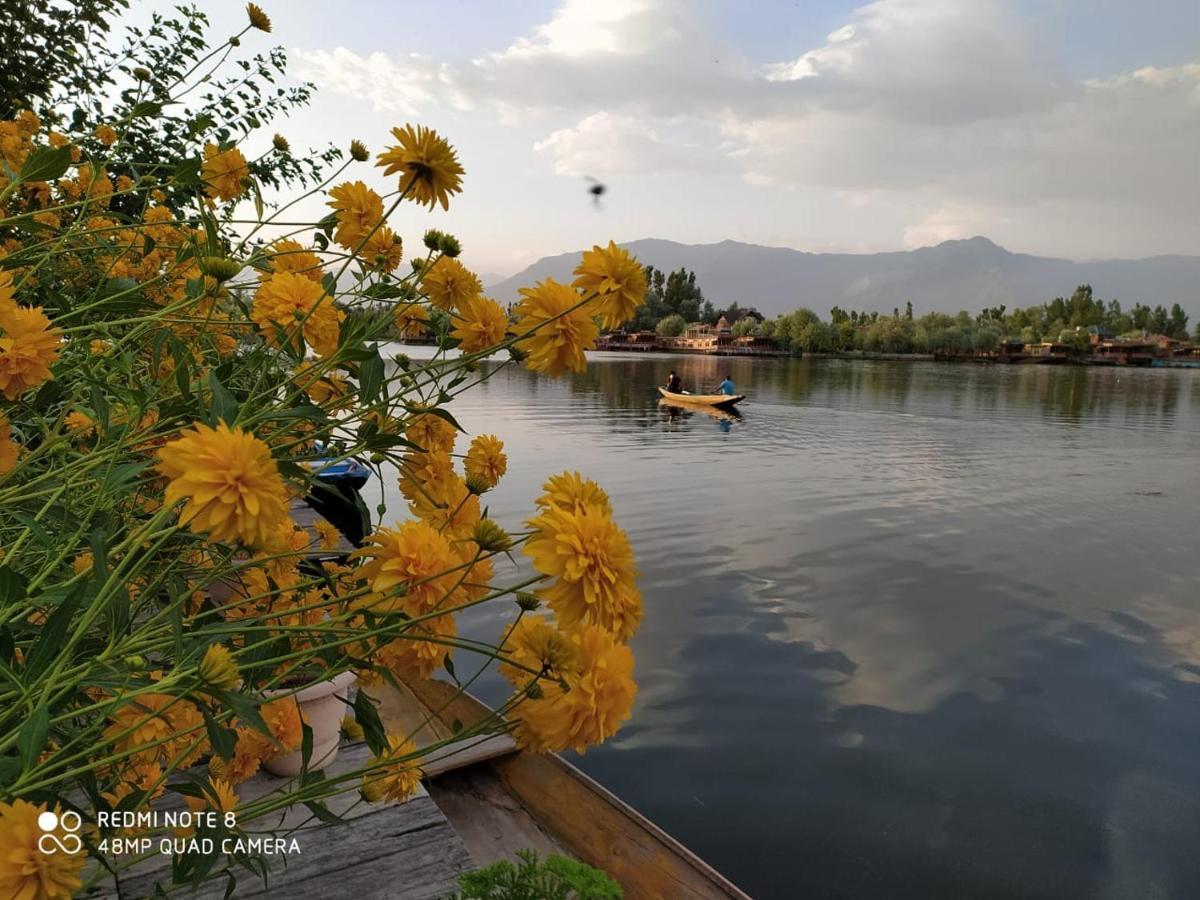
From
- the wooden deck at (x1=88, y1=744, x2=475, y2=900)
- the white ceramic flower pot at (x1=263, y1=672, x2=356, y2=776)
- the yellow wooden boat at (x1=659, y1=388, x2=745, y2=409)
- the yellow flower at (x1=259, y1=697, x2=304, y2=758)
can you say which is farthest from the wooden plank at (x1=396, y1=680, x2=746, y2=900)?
the yellow wooden boat at (x1=659, y1=388, x2=745, y2=409)

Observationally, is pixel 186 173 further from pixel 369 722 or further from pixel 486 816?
pixel 486 816

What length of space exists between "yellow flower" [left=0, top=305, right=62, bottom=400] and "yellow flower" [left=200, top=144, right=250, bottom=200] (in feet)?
3.10

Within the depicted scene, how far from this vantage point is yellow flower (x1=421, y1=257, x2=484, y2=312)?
4.26 ft

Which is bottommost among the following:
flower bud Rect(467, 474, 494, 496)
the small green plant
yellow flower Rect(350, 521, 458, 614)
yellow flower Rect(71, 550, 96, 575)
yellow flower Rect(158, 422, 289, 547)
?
the small green plant

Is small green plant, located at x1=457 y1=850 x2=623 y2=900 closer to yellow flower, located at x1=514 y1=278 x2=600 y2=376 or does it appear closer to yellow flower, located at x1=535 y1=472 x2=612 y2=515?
yellow flower, located at x1=535 y1=472 x2=612 y2=515

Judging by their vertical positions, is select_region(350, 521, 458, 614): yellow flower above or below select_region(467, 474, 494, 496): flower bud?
below

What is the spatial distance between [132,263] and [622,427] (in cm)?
2040

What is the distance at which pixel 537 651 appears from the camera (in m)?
0.83

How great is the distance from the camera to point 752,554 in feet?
32.5

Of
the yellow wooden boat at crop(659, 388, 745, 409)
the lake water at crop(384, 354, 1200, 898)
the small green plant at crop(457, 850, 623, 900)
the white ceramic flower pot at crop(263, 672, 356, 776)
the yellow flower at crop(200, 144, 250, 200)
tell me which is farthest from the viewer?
the yellow wooden boat at crop(659, 388, 745, 409)

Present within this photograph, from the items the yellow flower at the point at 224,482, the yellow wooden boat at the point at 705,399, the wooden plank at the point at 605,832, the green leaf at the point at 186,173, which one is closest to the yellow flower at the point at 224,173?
the green leaf at the point at 186,173

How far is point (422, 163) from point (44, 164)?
19.1 inches

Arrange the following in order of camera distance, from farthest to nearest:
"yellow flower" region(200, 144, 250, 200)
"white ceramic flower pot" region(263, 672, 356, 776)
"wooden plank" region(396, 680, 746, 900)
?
"white ceramic flower pot" region(263, 672, 356, 776) < "wooden plank" region(396, 680, 746, 900) < "yellow flower" region(200, 144, 250, 200)

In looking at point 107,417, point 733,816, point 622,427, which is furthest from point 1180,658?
point 622,427
